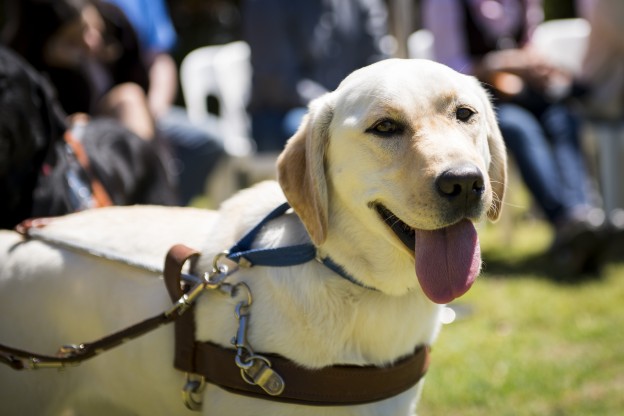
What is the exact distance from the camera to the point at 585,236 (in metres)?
5.37

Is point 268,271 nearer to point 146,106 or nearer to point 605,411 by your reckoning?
point 605,411

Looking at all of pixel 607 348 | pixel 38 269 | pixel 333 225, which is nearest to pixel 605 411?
pixel 607 348

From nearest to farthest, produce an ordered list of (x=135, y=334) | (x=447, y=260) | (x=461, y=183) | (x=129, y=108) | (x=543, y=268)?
(x=461, y=183)
(x=447, y=260)
(x=135, y=334)
(x=129, y=108)
(x=543, y=268)

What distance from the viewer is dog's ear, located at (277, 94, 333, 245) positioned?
224cm

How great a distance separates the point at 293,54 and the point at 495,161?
388 cm

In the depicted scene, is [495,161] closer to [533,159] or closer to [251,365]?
[251,365]

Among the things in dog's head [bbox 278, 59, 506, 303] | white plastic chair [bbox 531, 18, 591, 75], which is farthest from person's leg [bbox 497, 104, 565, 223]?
dog's head [bbox 278, 59, 506, 303]

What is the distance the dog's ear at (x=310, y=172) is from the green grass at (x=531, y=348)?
1486 millimetres

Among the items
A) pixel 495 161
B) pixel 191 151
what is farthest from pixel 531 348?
pixel 191 151

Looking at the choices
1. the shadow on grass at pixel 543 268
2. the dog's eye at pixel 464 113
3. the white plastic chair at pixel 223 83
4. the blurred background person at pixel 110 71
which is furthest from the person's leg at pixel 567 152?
the dog's eye at pixel 464 113

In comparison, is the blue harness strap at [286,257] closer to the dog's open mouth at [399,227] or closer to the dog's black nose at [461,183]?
the dog's open mouth at [399,227]

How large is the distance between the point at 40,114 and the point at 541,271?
145 inches

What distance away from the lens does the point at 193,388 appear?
92.9 inches

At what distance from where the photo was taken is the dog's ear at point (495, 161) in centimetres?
243
